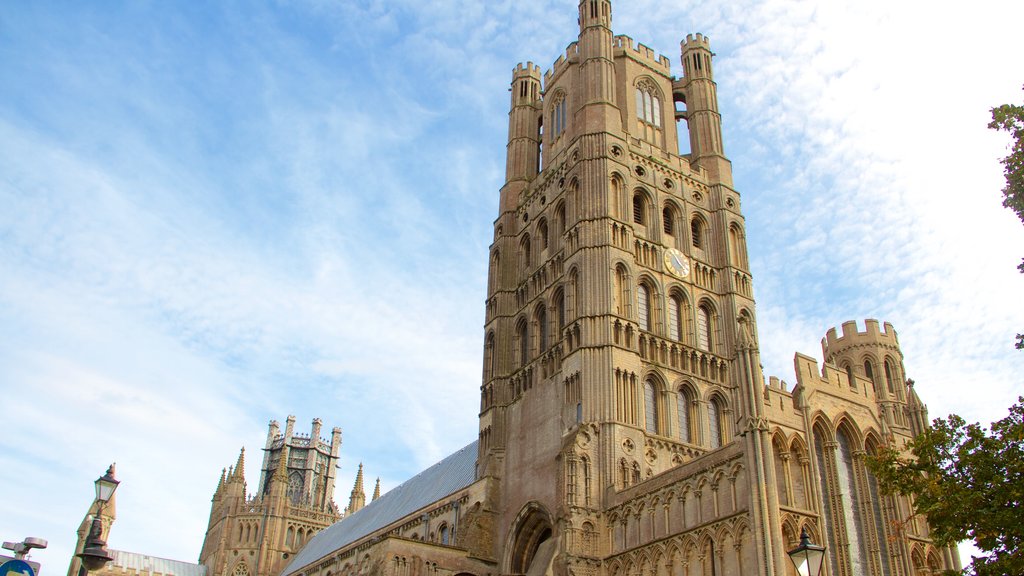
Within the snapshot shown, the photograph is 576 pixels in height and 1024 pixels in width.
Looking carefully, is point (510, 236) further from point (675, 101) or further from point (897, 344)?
point (897, 344)

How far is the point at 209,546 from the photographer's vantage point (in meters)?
96.4

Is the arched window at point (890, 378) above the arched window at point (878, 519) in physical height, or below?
above

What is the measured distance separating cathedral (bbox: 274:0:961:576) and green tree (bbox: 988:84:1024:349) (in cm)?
980

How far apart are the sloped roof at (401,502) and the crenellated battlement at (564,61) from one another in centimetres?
2520

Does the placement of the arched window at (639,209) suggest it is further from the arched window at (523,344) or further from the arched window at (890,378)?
the arched window at (890,378)

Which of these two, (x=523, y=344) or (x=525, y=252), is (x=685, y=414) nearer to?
(x=523, y=344)

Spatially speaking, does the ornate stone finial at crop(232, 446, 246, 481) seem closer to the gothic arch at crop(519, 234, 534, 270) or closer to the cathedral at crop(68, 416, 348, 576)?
the cathedral at crop(68, 416, 348, 576)

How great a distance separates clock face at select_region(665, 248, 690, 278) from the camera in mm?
47219

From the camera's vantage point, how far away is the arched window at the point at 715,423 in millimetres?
43531

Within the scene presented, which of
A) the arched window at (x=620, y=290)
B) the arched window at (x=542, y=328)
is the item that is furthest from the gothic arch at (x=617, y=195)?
the arched window at (x=542, y=328)

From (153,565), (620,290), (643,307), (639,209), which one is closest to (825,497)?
(620,290)

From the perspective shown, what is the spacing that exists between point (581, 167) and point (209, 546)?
69.4 metres

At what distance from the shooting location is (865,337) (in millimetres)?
51750

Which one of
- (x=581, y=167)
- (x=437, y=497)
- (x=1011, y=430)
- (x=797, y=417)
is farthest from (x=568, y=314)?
(x=1011, y=430)
